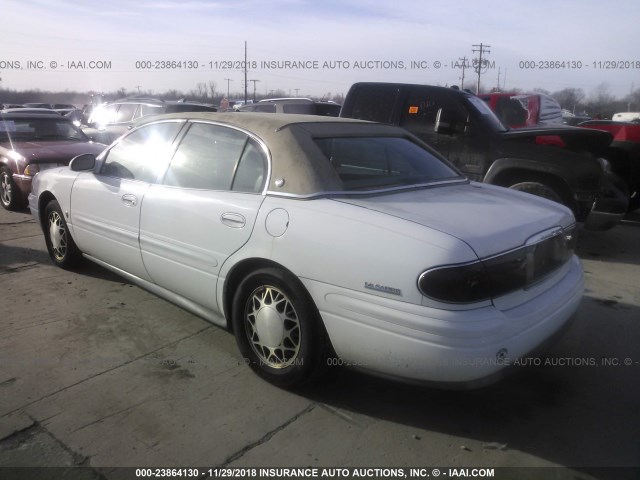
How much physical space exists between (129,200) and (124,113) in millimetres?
9441

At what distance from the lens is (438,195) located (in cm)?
321

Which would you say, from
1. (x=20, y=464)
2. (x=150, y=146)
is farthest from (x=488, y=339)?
(x=150, y=146)

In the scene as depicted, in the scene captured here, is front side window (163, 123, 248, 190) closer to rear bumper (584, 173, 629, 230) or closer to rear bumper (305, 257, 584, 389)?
rear bumper (305, 257, 584, 389)

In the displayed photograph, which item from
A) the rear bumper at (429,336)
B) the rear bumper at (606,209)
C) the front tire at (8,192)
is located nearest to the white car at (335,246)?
the rear bumper at (429,336)

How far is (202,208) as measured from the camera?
11.0ft

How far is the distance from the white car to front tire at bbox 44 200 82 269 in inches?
30.9

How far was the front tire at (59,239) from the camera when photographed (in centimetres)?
491

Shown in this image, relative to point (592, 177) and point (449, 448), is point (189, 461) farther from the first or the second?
point (592, 177)

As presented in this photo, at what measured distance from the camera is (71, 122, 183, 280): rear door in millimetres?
3898

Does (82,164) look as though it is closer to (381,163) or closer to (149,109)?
(381,163)

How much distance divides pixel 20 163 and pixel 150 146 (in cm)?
468

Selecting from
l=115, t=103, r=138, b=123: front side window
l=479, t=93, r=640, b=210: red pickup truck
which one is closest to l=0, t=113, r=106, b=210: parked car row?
l=115, t=103, r=138, b=123: front side window

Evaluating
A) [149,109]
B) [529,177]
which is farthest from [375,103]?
[149,109]

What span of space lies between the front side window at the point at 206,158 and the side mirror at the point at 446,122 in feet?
11.5
